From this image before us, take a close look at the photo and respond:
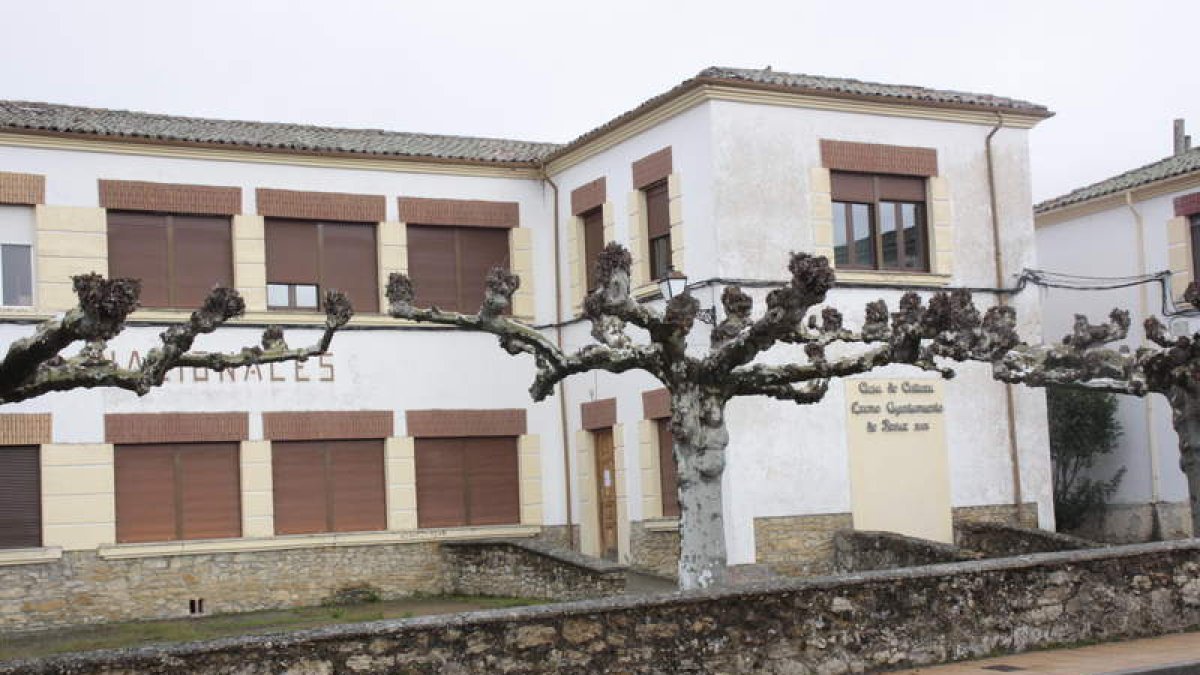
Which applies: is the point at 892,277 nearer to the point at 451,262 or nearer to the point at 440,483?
the point at 451,262

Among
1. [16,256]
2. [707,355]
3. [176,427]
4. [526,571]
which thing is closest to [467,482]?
[526,571]

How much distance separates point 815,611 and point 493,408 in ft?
39.5

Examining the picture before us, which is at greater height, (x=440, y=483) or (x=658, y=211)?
(x=658, y=211)

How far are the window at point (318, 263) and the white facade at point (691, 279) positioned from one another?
51 centimetres

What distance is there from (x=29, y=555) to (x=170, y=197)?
530cm

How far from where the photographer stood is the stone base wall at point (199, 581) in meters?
20.8

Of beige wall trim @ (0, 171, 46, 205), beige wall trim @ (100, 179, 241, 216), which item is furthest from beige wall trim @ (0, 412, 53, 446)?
beige wall trim @ (100, 179, 241, 216)

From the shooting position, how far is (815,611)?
40.7ft

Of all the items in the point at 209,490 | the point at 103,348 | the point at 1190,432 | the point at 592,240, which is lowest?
the point at 209,490

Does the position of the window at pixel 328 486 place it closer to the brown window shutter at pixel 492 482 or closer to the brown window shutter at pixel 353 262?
the brown window shutter at pixel 492 482

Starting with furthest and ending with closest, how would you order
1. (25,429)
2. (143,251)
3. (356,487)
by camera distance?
(356,487), (143,251), (25,429)

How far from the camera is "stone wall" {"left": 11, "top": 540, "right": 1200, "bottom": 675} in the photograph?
10.5 metres

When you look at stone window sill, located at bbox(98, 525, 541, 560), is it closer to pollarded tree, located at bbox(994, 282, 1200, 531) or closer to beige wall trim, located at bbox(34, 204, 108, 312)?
beige wall trim, located at bbox(34, 204, 108, 312)

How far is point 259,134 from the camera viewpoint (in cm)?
2341
